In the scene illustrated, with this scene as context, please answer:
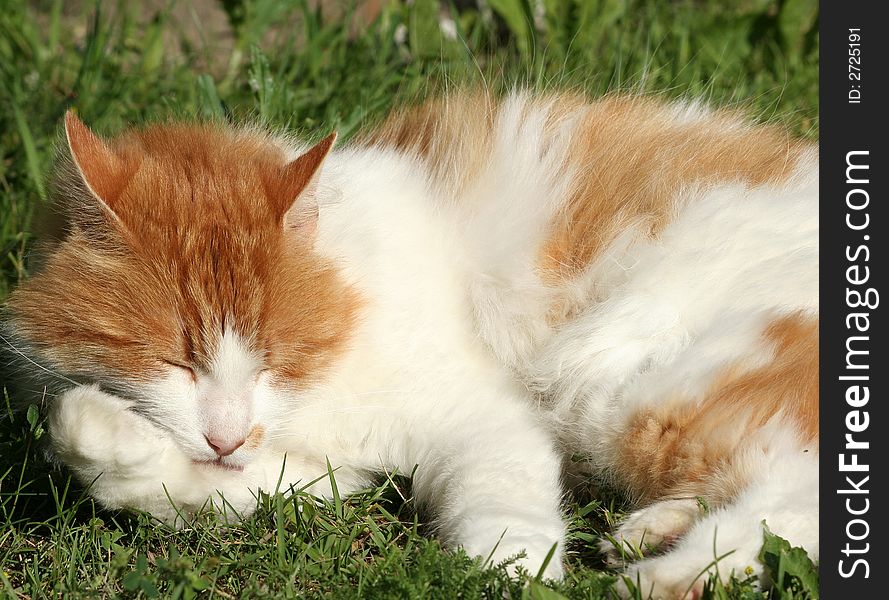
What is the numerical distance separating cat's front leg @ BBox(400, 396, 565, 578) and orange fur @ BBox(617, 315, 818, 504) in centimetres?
24

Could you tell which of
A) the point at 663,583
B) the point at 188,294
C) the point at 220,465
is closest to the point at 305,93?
the point at 188,294

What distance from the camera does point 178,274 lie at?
212 centimetres

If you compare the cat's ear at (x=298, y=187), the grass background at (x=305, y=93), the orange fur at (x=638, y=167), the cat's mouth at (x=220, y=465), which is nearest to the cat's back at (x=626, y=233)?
the orange fur at (x=638, y=167)

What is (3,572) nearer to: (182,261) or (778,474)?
(182,261)

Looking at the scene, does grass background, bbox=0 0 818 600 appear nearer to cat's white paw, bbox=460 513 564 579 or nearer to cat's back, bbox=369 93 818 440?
cat's white paw, bbox=460 513 564 579

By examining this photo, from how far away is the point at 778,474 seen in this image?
79.3 inches

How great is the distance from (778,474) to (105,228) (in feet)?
5.37

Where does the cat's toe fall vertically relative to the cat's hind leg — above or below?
below

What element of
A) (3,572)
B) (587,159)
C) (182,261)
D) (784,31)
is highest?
(784,31)

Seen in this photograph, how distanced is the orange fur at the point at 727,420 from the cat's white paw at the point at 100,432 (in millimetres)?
1153

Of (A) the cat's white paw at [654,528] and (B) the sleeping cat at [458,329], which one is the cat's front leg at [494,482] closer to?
(B) the sleeping cat at [458,329]

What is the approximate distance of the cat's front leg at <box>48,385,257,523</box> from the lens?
6.81 feet

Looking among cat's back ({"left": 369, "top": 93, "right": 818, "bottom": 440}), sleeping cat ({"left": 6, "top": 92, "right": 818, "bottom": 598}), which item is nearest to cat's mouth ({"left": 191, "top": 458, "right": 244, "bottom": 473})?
sleeping cat ({"left": 6, "top": 92, "right": 818, "bottom": 598})
